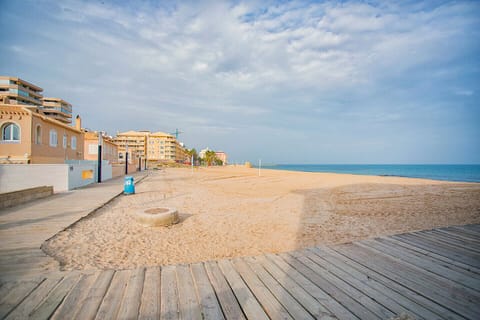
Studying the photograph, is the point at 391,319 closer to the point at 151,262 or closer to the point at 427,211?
the point at 151,262

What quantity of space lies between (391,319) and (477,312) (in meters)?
1.00

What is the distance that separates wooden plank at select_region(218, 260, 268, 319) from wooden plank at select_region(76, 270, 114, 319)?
1.42 meters

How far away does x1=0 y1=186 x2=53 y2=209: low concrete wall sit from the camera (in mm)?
7277

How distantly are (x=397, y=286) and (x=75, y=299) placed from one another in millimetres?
3707

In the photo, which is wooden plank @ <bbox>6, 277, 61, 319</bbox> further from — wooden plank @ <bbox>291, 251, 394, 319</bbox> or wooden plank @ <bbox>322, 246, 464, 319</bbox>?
wooden plank @ <bbox>322, 246, 464, 319</bbox>

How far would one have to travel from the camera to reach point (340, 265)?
10.7 feet

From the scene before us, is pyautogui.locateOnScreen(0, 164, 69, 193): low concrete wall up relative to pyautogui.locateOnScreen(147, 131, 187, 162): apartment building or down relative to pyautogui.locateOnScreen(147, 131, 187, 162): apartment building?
down

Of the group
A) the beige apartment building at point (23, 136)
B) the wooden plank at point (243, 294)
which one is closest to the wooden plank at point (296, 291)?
the wooden plank at point (243, 294)

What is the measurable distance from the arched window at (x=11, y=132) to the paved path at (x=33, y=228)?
476 inches

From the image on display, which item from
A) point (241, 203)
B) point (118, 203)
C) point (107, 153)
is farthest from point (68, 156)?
Result: point (241, 203)

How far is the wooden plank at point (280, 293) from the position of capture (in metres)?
2.21

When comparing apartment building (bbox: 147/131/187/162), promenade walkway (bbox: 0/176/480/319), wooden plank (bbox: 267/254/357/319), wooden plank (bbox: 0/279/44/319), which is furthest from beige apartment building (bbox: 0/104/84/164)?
apartment building (bbox: 147/131/187/162)

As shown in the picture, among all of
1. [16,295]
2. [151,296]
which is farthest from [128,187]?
[151,296]

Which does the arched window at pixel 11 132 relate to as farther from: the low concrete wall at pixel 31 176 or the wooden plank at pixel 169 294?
the wooden plank at pixel 169 294
